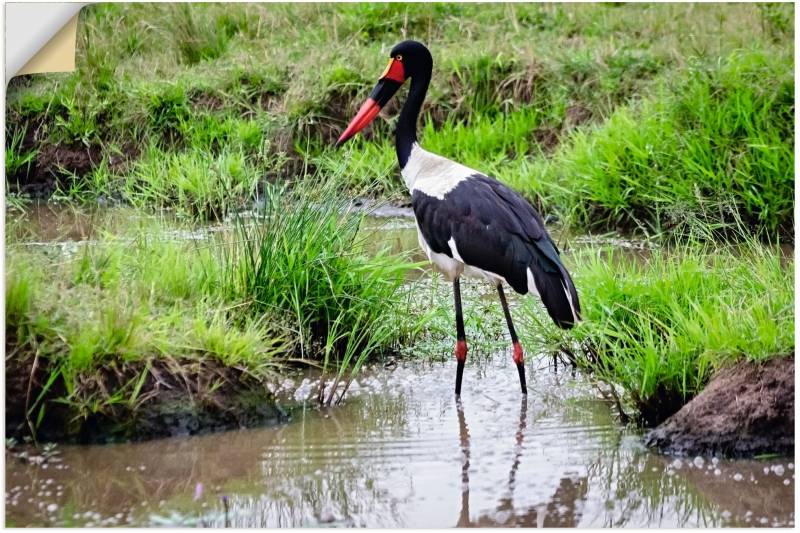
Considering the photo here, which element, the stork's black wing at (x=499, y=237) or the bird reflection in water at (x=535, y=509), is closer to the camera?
the bird reflection in water at (x=535, y=509)

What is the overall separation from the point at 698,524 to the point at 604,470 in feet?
1.24

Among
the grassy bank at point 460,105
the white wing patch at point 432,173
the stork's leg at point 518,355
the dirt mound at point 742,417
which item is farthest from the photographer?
the grassy bank at point 460,105

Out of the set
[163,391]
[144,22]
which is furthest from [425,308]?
[144,22]

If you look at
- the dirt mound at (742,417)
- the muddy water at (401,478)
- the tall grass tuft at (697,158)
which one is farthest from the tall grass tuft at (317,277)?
the tall grass tuft at (697,158)

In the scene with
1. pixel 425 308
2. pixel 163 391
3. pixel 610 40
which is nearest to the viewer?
pixel 163 391

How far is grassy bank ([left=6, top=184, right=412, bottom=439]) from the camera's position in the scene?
331 centimetres

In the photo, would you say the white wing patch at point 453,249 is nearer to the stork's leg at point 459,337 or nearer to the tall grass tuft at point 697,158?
the stork's leg at point 459,337

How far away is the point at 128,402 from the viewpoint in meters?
3.35

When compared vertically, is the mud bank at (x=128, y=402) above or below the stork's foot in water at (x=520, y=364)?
above

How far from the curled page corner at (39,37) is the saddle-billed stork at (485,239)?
52.5 inches

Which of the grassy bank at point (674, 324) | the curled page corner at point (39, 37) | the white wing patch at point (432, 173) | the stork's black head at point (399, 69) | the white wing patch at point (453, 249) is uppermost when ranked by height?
the curled page corner at point (39, 37)

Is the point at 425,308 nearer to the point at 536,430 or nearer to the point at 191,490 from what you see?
the point at 536,430

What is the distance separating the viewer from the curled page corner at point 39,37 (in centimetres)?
331

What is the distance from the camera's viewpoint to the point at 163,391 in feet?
11.2
